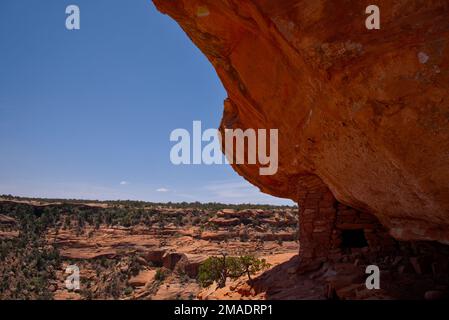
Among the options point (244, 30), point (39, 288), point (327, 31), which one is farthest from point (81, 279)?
point (327, 31)

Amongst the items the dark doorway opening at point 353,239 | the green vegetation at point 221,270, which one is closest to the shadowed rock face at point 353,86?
the dark doorway opening at point 353,239

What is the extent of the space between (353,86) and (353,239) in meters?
5.33

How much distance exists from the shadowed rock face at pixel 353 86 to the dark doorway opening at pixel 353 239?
52.5 inches

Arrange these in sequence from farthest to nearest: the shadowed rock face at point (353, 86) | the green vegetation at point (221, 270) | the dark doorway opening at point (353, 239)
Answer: the green vegetation at point (221, 270), the dark doorway opening at point (353, 239), the shadowed rock face at point (353, 86)

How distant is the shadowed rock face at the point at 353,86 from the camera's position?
3.90 metres

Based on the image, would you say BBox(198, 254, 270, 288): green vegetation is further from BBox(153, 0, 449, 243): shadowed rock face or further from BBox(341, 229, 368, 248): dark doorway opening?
BBox(153, 0, 449, 243): shadowed rock face

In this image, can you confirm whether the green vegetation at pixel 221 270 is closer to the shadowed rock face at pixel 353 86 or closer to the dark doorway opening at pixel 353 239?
the dark doorway opening at pixel 353 239

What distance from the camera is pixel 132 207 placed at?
41.0 metres

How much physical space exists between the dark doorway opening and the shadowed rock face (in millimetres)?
1333

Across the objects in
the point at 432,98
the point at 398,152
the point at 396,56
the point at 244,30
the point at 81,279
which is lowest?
the point at 81,279

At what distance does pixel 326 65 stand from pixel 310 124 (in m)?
1.73

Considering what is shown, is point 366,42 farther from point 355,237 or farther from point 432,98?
point 355,237
